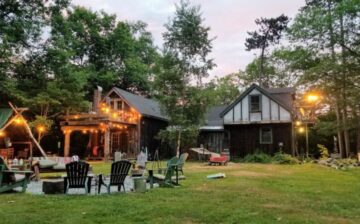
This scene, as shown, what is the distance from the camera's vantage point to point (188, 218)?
5.72m

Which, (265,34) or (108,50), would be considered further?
(265,34)

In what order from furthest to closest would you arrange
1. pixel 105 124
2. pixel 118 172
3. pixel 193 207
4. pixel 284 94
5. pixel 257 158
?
pixel 284 94, pixel 257 158, pixel 105 124, pixel 118 172, pixel 193 207

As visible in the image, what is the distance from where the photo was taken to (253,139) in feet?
85.7

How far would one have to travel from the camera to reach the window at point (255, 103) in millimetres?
25391

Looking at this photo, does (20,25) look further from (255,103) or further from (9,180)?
(255,103)

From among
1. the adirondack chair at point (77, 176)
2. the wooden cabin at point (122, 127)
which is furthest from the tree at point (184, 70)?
the adirondack chair at point (77, 176)

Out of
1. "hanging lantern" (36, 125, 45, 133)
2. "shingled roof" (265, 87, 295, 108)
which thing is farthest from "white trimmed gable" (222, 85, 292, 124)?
"hanging lantern" (36, 125, 45, 133)

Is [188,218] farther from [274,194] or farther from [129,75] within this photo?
[129,75]

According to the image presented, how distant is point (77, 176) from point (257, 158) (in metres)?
17.4

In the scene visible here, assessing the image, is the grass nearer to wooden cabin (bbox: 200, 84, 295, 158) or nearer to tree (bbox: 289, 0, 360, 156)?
tree (bbox: 289, 0, 360, 156)

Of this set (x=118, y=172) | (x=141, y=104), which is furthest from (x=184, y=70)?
(x=118, y=172)

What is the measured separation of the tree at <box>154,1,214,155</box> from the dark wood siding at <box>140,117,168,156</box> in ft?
12.9

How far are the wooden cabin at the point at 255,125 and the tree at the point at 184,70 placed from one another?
3.52 metres

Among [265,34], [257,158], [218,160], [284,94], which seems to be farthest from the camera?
[265,34]
